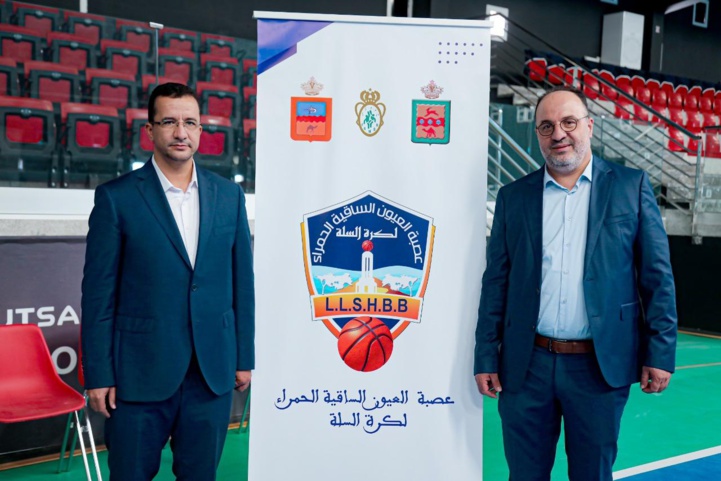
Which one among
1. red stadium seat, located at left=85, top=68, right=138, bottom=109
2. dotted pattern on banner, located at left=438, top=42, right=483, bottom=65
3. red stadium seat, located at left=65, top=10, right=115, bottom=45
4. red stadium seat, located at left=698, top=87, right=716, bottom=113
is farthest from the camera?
red stadium seat, located at left=698, top=87, right=716, bottom=113

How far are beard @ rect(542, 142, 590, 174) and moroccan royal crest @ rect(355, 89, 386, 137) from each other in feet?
2.19

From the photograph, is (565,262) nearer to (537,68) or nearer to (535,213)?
(535,213)

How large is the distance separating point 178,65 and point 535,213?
13.3ft

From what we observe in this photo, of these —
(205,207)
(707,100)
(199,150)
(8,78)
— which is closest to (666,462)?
(205,207)

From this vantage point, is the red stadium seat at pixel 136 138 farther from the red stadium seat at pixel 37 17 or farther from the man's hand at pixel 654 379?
the man's hand at pixel 654 379

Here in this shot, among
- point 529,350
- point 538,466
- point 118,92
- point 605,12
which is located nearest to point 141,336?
point 529,350

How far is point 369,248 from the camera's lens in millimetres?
2635

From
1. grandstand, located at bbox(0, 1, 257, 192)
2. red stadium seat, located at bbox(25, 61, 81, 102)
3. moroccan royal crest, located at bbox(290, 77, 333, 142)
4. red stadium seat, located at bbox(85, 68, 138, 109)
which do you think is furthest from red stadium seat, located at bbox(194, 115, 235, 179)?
moroccan royal crest, located at bbox(290, 77, 333, 142)

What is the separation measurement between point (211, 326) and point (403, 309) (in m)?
0.80

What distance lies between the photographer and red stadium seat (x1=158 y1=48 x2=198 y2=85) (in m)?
5.20

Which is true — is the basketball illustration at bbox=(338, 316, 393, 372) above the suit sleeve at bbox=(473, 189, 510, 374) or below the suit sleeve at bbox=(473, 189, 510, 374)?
below

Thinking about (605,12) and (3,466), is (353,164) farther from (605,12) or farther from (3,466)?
(605,12)

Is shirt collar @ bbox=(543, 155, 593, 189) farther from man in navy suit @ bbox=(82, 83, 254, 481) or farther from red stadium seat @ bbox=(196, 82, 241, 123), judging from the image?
red stadium seat @ bbox=(196, 82, 241, 123)

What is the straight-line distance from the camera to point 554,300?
2271 millimetres
